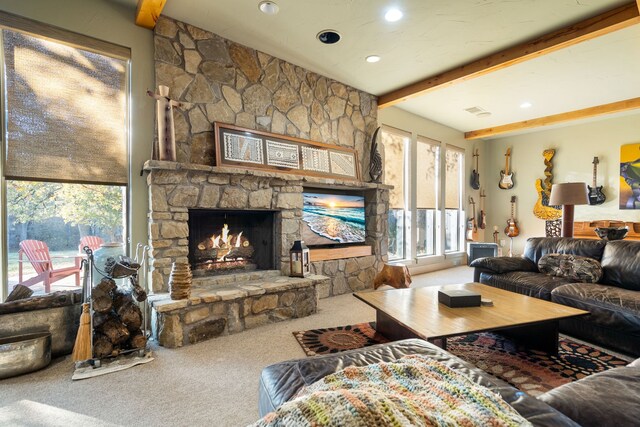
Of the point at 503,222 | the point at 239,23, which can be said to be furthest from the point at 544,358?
the point at 503,222

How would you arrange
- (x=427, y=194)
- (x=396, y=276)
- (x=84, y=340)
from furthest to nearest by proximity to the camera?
(x=427, y=194) < (x=396, y=276) < (x=84, y=340)

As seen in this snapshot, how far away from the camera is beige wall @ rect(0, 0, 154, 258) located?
2.54 metres

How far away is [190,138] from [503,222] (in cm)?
674

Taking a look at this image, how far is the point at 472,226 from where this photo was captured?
6.73 metres

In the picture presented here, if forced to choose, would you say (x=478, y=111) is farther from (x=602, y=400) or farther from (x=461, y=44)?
(x=602, y=400)

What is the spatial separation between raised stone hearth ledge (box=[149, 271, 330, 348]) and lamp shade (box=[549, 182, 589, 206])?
3.09 meters

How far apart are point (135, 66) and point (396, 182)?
399 centimetres

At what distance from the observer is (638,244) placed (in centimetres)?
287

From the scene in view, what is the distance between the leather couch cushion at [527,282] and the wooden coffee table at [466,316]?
1.60 feet

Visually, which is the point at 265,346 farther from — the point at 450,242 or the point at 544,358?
the point at 450,242

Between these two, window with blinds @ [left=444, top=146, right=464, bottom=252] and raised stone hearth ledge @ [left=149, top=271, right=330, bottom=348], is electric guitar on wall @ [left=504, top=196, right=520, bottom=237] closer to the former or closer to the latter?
window with blinds @ [left=444, top=146, right=464, bottom=252]

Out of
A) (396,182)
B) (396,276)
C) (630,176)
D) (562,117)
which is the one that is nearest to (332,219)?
(396,276)

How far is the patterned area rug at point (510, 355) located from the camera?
199 centimetres

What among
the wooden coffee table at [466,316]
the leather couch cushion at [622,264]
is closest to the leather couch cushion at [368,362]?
the wooden coffee table at [466,316]
